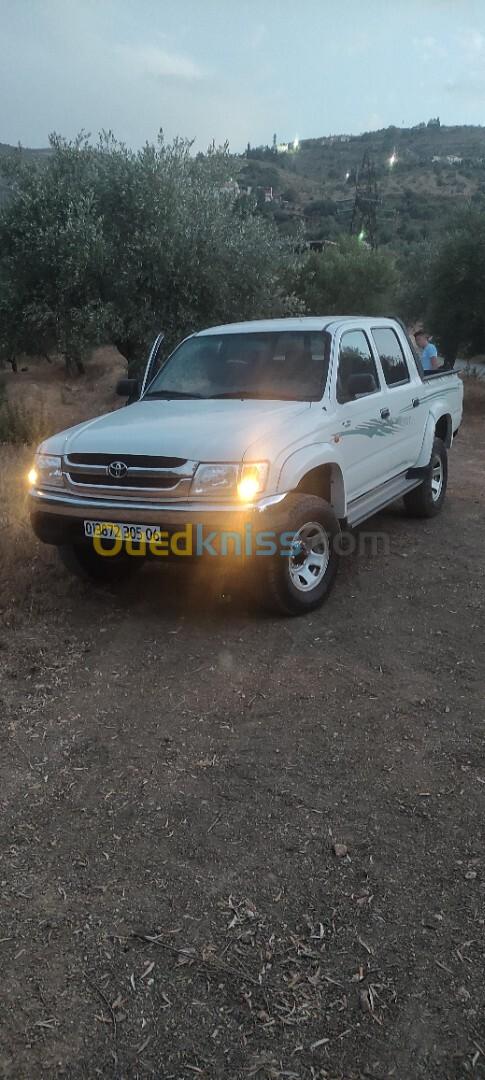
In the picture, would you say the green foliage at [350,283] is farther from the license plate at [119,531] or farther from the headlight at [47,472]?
the license plate at [119,531]

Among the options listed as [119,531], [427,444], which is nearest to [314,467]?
[119,531]

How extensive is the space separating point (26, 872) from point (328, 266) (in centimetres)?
2943

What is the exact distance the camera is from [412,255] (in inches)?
1075

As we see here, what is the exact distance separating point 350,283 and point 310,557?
27.0 metres

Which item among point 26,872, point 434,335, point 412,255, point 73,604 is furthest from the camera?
point 412,255

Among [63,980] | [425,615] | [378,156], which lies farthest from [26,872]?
[378,156]

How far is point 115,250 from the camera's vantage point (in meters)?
11.1

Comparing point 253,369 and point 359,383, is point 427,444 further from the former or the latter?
point 253,369

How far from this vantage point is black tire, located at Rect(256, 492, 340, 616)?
4.27 metres

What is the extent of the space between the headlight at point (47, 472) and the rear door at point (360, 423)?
1822 mm

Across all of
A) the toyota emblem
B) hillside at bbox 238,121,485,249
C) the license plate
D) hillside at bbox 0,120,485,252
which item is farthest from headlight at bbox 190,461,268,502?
hillside at bbox 238,121,485,249

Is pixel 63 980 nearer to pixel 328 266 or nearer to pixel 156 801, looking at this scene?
pixel 156 801

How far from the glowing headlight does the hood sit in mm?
87

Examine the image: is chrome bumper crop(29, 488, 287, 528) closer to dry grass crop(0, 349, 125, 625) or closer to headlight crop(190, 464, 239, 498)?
headlight crop(190, 464, 239, 498)
